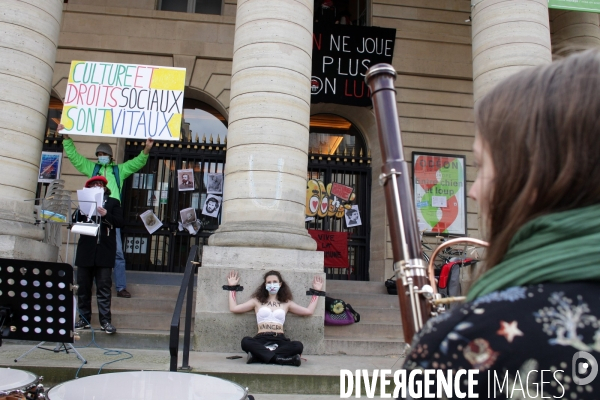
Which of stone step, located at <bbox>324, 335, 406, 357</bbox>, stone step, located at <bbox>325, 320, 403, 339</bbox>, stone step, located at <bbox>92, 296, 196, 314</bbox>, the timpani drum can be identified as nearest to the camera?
the timpani drum

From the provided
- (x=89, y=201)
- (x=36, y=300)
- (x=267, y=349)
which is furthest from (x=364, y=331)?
(x=36, y=300)

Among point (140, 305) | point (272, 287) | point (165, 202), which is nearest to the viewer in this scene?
point (272, 287)

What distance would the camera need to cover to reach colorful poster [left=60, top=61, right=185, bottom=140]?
7273 millimetres

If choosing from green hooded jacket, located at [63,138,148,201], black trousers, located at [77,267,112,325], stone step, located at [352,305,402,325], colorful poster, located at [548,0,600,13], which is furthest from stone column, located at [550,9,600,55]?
black trousers, located at [77,267,112,325]

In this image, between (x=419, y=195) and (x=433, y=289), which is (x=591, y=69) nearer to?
(x=433, y=289)

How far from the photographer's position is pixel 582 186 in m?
0.90

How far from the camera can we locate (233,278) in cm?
668

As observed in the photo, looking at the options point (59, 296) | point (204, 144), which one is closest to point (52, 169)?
point (204, 144)

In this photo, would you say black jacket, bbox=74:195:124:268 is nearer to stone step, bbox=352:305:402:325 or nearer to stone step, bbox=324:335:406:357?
stone step, bbox=324:335:406:357

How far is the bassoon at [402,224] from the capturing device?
120 centimetres

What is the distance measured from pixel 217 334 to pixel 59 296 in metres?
2.69

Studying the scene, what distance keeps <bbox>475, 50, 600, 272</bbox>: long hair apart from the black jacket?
6618 millimetres

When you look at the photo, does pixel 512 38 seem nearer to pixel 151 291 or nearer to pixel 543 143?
pixel 151 291

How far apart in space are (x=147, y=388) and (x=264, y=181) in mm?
4757
